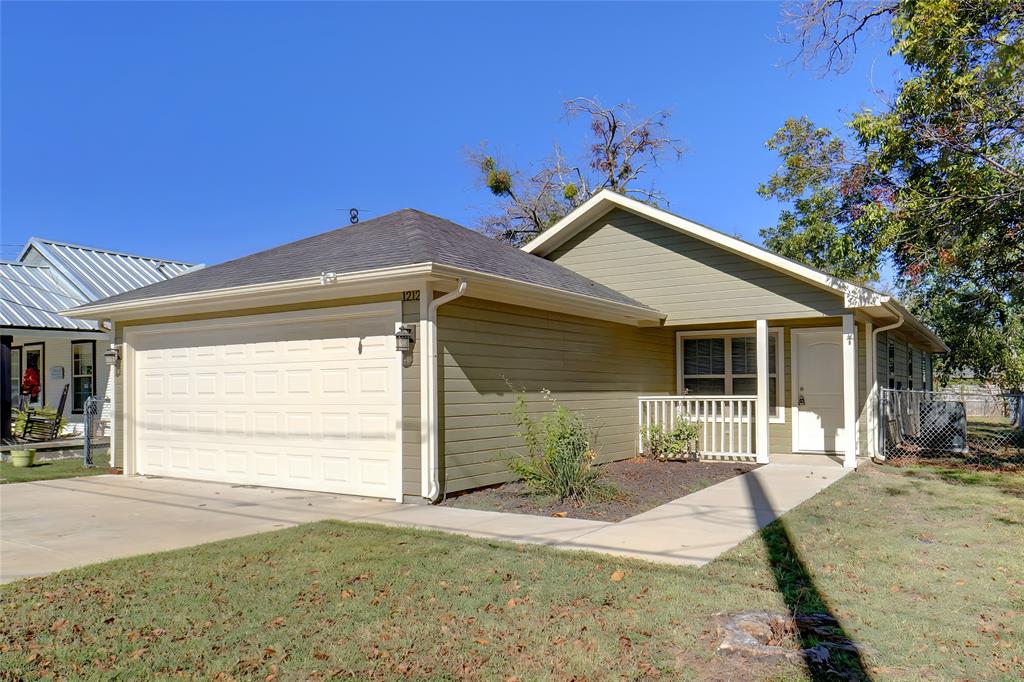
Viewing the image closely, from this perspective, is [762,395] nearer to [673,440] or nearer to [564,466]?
[673,440]

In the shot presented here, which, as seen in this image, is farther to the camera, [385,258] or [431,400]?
[385,258]

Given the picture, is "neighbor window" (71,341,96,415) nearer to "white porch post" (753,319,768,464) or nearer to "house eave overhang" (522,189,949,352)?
"house eave overhang" (522,189,949,352)

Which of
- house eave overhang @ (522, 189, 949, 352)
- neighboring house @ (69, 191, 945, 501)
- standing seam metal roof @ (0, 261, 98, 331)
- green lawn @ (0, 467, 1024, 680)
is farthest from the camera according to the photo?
standing seam metal roof @ (0, 261, 98, 331)

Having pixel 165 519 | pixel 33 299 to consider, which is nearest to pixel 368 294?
pixel 165 519

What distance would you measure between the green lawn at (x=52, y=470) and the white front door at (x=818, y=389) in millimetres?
11908

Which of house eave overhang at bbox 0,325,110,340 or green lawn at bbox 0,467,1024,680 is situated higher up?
house eave overhang at bbox 0,325,110,340

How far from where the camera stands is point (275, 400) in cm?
924

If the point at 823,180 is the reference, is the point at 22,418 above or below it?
below

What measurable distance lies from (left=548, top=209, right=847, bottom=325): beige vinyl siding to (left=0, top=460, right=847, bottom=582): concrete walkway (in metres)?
2.97

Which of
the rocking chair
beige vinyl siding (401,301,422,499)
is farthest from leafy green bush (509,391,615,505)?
the rocking chair

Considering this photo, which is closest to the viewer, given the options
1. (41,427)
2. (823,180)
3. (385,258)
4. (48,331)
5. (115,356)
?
(385,258)

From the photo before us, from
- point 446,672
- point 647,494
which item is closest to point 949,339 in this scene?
point 647,494

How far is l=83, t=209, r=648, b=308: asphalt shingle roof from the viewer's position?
8.46m

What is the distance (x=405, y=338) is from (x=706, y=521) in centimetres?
372
